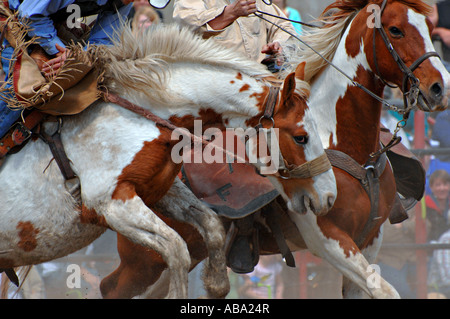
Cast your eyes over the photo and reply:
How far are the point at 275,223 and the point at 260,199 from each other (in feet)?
0.69

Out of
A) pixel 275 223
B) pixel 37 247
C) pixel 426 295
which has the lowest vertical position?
pixel 426 295

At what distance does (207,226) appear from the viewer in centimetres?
347

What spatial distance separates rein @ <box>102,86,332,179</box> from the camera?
327 cm

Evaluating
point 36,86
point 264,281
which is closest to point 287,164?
point 36,86

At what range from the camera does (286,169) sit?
3.38 metres

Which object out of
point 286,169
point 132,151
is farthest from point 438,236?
point 132,151

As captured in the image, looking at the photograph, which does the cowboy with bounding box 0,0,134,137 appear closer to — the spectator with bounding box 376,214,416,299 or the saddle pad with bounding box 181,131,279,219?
the saddle pad with bounding box 181,131,279,219

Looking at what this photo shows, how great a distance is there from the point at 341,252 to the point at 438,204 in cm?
333

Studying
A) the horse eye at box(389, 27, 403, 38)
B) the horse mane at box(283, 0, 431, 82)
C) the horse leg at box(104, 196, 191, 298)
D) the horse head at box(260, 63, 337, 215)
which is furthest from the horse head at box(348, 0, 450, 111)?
the horse leg at box(104, 196, 191, 298)

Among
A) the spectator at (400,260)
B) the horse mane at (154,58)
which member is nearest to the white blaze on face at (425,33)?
the horse mane at (154,58)

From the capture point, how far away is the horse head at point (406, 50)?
3.73m

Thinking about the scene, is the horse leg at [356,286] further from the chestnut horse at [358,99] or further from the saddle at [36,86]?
the saddle at [36,86]

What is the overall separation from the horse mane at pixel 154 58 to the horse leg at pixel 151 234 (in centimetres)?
57

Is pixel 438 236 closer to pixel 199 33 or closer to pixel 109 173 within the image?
pixel 199 33
